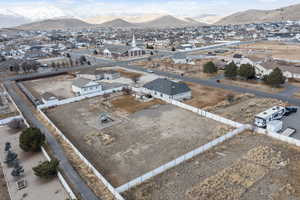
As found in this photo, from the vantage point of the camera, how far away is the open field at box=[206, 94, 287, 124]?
27.8 meters

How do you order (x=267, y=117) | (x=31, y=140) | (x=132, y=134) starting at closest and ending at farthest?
(x=31, y=140) < (x=132, y=134) < (x=267, y=117)

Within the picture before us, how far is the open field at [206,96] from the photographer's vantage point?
3276 centimetres

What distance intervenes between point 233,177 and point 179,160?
4.40 meters

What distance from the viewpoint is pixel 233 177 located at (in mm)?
17062

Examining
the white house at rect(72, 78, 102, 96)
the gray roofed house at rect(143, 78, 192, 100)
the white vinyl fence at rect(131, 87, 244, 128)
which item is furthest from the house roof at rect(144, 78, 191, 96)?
the white house at rect(72, 78, 102, 96)

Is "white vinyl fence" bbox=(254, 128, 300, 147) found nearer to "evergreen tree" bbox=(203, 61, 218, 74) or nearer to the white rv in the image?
the white rv

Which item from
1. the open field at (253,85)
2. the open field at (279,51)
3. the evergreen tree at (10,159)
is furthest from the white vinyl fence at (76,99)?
the open field at (279,51)

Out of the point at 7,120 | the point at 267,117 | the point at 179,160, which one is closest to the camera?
the point at 179,160

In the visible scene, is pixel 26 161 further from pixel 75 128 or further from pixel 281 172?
pixel 281 172

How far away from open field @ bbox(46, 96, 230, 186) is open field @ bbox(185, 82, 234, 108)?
4082 mm

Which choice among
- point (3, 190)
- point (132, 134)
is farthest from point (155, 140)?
point (3, 190)

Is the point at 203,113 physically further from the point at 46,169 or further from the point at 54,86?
the point at 54,86

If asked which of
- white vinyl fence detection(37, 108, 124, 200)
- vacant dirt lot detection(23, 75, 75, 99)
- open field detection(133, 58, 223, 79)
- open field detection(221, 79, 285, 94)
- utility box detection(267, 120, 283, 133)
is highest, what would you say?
open field detection(133, 58, 223, 79)

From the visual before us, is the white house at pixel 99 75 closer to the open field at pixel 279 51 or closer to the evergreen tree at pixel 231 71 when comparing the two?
the evergreen tree at pixel 231 71
